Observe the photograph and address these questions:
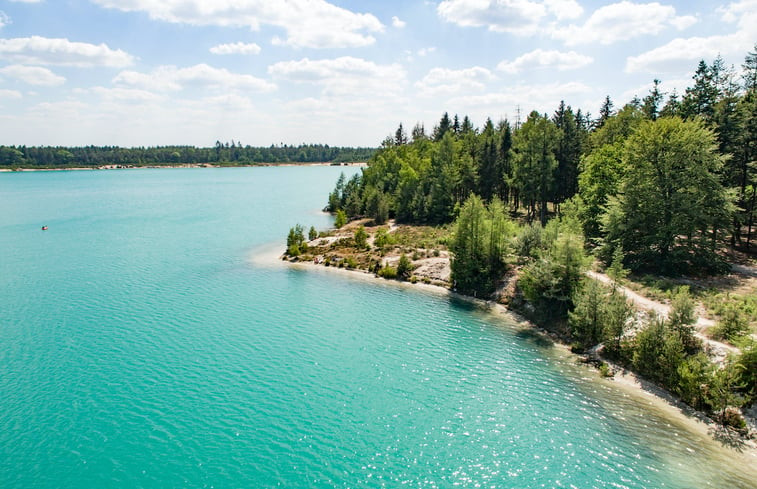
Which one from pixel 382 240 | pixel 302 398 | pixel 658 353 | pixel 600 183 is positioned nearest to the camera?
pixel 302 398

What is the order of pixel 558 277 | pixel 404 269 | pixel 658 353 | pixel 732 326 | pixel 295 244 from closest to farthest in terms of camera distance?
pixel 732 326, pixel 658 353, pixel 558 277, pixel 404 269, pixel 295 244

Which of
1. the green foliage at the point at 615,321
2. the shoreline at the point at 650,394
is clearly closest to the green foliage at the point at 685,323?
the green foliage at the point at 615,321

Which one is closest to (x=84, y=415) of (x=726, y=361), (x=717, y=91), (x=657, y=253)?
(x=726, y=361)

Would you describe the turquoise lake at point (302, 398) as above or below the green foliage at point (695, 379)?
below

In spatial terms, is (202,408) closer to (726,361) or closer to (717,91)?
(726,361)

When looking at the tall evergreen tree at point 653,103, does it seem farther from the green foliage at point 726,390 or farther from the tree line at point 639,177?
the green foliage at point 726,390

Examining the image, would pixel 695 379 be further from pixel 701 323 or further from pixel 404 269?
pixel 404 269

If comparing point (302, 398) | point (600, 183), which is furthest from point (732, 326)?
point (302, 398)
